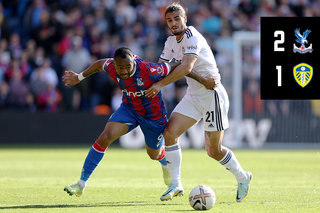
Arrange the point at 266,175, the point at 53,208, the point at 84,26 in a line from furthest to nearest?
the point at 84,26 → the point at 266,175 → the point at 53,208

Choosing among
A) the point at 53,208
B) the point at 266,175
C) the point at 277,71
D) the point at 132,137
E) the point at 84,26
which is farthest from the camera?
the point at 84,26

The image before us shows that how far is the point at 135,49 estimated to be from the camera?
16.3 meters

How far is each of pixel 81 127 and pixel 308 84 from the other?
26.1ft

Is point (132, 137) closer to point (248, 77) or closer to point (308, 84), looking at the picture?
point (248, 77)

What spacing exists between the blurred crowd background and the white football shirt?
904cm

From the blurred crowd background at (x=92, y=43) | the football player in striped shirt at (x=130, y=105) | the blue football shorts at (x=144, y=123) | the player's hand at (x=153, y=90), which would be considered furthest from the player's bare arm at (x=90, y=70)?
the blurred crowd background at (x=92, y=43)

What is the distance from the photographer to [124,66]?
5.90 metres

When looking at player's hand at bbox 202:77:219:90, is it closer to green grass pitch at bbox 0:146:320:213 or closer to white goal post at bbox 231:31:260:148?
green grass pitch at bbox 0:146:320:213

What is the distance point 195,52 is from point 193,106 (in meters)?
0.82

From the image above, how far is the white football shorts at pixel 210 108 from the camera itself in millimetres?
6285

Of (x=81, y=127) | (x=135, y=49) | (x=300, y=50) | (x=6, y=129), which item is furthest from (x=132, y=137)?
(x=300, y=50)

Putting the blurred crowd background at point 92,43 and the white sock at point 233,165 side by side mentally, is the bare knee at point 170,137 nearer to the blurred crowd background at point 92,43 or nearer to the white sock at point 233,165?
the white sock at point 233,165

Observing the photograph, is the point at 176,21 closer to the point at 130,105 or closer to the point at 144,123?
the point at 130,105

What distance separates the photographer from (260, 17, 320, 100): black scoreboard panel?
14.5 m
